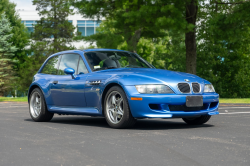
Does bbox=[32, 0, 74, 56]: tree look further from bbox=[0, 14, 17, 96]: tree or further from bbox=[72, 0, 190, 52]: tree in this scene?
bbox=[72, 0, 190, 52]: tree

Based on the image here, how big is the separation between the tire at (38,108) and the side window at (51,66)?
1.68 ft

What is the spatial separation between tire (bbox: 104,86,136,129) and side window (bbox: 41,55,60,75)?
7.41 feet

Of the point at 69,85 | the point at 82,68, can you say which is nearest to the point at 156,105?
the point at 82,68

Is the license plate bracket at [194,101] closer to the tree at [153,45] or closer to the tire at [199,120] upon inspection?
the tire at [199,120]

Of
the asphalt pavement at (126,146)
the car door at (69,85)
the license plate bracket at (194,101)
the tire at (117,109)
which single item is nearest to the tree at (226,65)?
the car door at (69,85)

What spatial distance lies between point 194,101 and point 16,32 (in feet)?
163

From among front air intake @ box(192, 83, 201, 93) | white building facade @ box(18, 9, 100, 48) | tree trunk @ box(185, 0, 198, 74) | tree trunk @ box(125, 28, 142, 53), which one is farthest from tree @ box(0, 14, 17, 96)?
front air intake @ box(192, 83, 201, 93)

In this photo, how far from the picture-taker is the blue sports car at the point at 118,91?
7.23 metres

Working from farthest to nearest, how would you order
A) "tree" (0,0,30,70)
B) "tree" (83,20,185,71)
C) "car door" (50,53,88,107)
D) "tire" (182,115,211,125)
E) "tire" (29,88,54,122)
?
"tree" (0,0,30,70) < "tree" (83,20,185,71) < "tire" (29,88,54,122) < "car door" (50,53,88,107) < "tire" (182,115,211,125)

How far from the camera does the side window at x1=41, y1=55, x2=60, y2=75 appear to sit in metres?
9.58

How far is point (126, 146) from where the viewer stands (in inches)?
218

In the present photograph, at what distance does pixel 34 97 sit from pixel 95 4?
1568 cm

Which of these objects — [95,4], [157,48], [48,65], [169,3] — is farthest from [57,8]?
[48,65]

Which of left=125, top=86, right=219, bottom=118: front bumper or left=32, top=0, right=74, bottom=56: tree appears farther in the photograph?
left=32, top=0, right=74, bottom=56: tree
